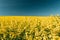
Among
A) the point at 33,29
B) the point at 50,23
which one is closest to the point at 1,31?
the point at 33,29

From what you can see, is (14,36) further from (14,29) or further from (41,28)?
(41,28)

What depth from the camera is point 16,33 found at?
33.9 ft

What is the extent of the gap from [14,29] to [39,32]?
1.00 metres

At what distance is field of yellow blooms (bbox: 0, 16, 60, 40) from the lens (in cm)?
1001

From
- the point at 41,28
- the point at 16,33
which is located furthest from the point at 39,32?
the point at 16,33

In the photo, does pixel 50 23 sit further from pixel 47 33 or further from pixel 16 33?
pixel 16 33

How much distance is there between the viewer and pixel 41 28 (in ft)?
33.4

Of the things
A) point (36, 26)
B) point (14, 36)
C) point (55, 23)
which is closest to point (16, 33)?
point (14, 36)

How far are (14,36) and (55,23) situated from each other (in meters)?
1.62

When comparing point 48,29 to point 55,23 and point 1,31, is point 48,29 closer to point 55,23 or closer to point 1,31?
point 55,23

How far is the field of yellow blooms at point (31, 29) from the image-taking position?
1001cm

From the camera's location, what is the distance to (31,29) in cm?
1019

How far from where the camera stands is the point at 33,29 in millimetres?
10156

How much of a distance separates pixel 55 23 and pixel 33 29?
2.79 ft
